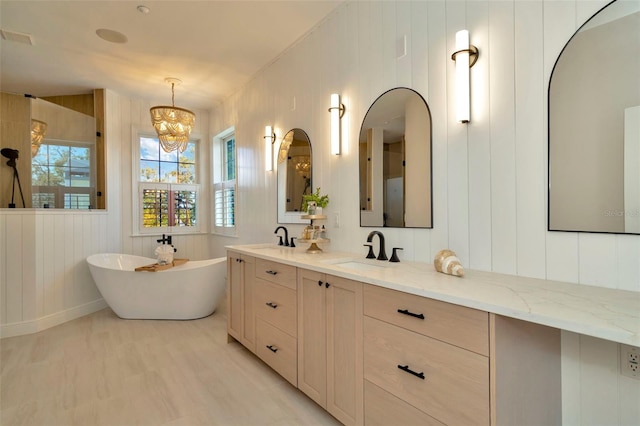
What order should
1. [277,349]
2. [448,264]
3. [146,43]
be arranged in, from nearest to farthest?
[448,264]
[277,349]
[146,43]

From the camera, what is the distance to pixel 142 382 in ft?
7.67

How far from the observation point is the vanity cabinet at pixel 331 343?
1652 mm

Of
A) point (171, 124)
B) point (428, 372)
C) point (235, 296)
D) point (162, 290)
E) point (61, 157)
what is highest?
point (171, 124)

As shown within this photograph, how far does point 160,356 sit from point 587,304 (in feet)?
9.78

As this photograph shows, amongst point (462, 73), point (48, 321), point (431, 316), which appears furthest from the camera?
point (48, 321)

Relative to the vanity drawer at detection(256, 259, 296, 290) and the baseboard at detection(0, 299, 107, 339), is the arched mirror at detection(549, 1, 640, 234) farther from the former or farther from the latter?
the baseboard at detection(0, 299, 107, 339)

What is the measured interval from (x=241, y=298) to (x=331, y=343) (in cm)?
125

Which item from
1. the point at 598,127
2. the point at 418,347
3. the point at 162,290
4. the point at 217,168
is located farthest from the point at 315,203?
the point at 217,168

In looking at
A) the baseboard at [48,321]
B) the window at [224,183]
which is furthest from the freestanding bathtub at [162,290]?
the window at [224,183]

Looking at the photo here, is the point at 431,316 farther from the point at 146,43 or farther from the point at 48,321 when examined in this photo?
the point at 48,321

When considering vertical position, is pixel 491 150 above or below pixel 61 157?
→ below

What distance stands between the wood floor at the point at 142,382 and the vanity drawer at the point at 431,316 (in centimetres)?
90

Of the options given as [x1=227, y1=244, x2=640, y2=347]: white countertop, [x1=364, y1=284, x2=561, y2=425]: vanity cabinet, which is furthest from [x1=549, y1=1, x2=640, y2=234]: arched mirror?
[x1=364, y1=284, x2=561, y2=425]: vanity cabinet

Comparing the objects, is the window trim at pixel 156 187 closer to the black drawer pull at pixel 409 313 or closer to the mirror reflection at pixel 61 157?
the mirror reflection at pixel 61 157
